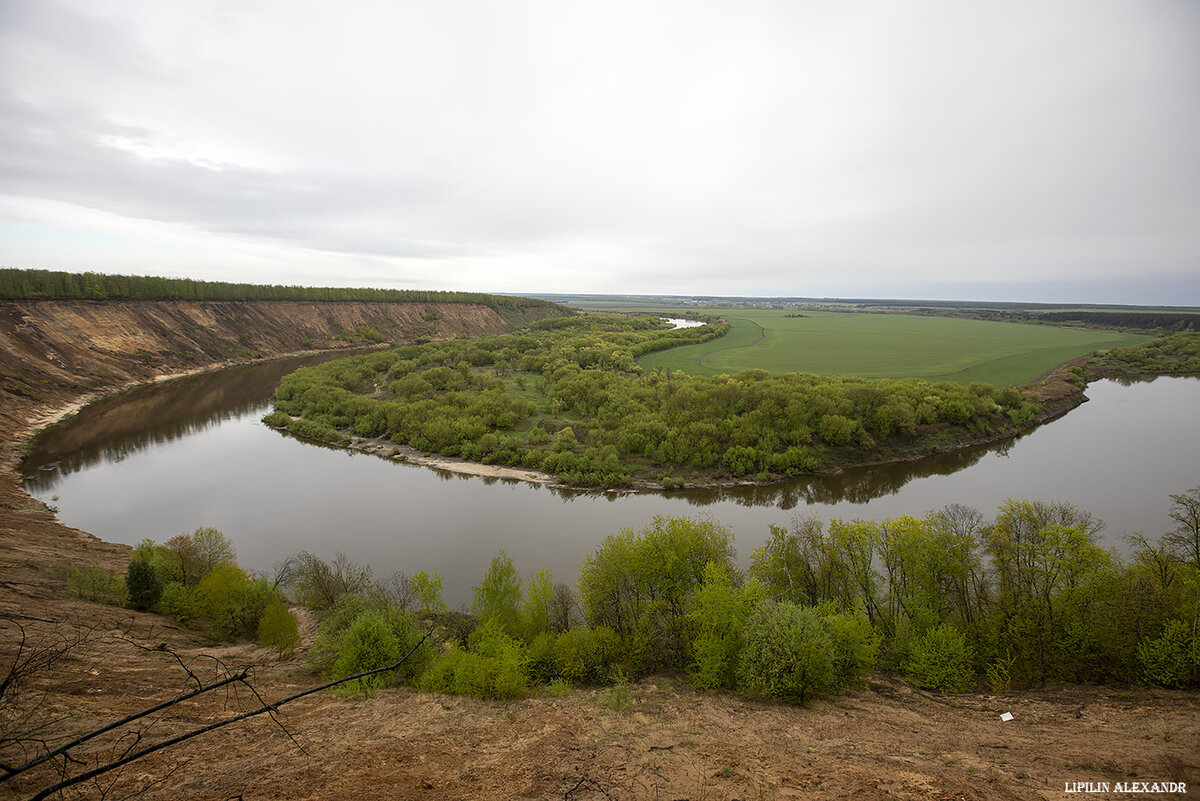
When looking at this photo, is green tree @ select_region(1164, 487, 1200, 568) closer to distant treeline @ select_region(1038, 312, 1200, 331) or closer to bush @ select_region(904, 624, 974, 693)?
bush @ select_region(904, 624, 974, 693)

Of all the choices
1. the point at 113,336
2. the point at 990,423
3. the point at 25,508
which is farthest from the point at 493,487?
the point at 113,336

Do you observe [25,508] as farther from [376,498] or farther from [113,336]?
[113,336]

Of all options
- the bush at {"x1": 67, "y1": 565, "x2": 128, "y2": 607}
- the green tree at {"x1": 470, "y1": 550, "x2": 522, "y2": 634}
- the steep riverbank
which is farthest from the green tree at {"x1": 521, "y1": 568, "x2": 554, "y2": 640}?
the steep riverbank

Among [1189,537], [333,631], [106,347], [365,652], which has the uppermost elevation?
[106,347]

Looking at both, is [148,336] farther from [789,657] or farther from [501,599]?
[789,657]

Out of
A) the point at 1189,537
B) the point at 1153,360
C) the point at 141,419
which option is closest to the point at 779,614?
the point at 1189,537

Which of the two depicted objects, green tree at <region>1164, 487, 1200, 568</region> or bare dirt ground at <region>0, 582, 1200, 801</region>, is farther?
green tree at <region>1164, 487, 1200, 568</region>
